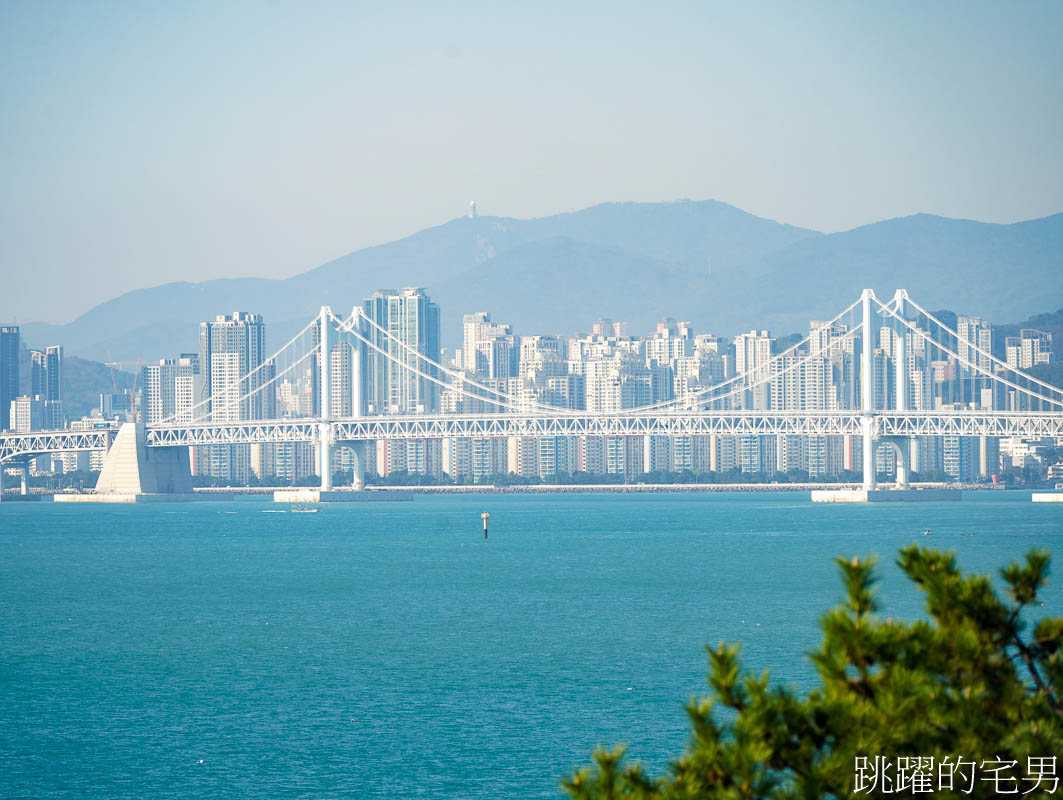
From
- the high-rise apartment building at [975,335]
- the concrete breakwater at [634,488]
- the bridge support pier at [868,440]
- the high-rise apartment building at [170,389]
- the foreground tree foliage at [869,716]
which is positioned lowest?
the concrete breakwater at [634,488]

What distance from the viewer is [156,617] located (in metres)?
25.2

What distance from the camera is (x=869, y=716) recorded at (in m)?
4.88

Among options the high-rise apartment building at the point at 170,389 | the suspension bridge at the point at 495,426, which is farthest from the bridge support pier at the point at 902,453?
the high-rise apartment building at the point at 170,389

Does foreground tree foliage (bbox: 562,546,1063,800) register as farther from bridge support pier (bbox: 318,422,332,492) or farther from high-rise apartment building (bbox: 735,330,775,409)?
high-rise apartment building (bbox: 735,330,775,409)

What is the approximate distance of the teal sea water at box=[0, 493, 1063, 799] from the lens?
13234 mm

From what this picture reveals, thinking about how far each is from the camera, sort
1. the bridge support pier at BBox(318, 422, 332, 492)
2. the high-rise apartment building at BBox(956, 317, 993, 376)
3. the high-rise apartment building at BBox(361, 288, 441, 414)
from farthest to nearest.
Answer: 1. the high-rise apartment building at BBox(361, 288, 441, 414)
2. the high-rise apartment building at BBox(956, 317, 993, 376)
3. the bridge support pier at BBox(318, 422, 332, 492)

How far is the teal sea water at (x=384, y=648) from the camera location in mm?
13234

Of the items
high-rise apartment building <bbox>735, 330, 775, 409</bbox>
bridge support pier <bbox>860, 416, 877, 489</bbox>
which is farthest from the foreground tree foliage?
high-rise apartment building <bbox>735, 330, 775, 409</bbox>

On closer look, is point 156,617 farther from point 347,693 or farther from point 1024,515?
point 1024,515

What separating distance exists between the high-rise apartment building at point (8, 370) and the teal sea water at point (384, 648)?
336 ft

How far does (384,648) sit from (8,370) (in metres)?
133

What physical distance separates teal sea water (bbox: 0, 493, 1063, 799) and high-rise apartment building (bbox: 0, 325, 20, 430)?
10230 centimetres

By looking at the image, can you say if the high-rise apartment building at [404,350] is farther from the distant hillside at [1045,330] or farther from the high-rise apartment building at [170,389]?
the distant hillside at [1045,330]

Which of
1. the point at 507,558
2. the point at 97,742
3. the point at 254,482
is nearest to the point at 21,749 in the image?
the point at 97,742
